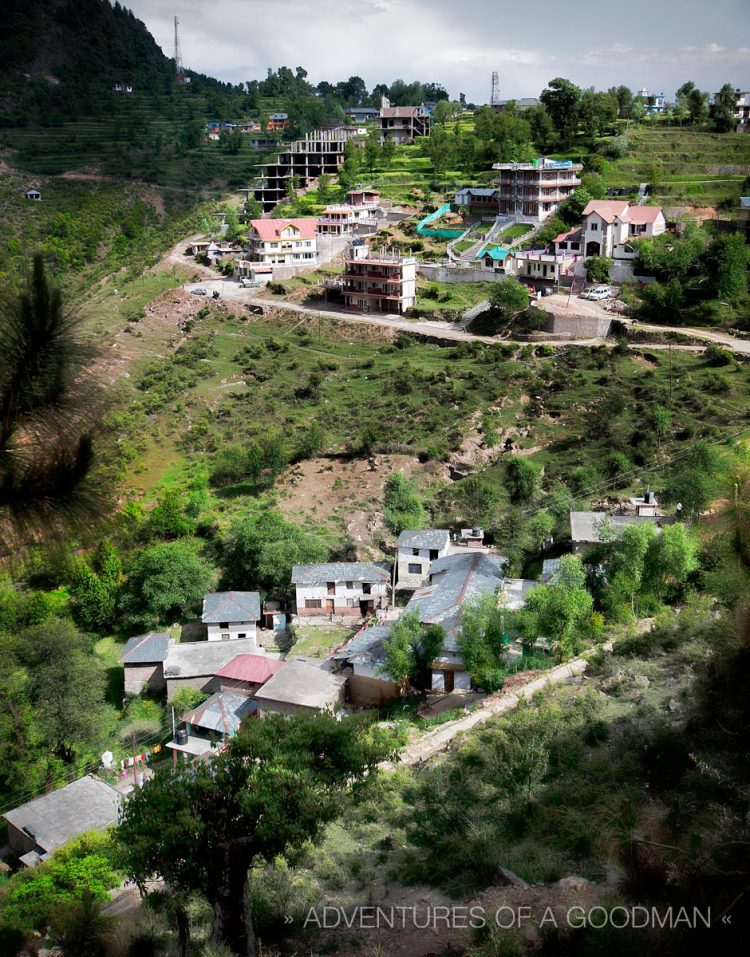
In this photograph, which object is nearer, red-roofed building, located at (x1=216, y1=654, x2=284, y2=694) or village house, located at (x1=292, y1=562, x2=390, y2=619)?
red-roofed building, located at (x1=216, y1=654, x2=284, y2=694)

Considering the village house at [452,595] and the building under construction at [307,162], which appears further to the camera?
the building under construction at [307,162]

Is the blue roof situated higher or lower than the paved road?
higher

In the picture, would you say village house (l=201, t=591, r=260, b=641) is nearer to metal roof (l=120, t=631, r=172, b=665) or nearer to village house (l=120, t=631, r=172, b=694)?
metal roof (l=120, t=631, r=172, b=665)

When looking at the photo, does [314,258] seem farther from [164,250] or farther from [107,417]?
[107,417]

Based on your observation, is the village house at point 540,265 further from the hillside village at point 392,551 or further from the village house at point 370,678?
the village house at point 370,678

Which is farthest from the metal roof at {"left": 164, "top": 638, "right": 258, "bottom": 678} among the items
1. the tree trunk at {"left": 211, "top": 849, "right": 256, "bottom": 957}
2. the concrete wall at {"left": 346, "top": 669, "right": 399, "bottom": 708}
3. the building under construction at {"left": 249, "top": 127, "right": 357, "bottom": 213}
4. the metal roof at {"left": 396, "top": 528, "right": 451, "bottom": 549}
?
the building under construction at {"left": 249, "top": 127, "right": 357, "bottom": 213}

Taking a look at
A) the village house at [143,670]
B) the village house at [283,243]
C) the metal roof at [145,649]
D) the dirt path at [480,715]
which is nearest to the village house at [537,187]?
the village house at [283,243]

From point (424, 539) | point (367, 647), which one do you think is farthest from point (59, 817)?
point (424, 539)
